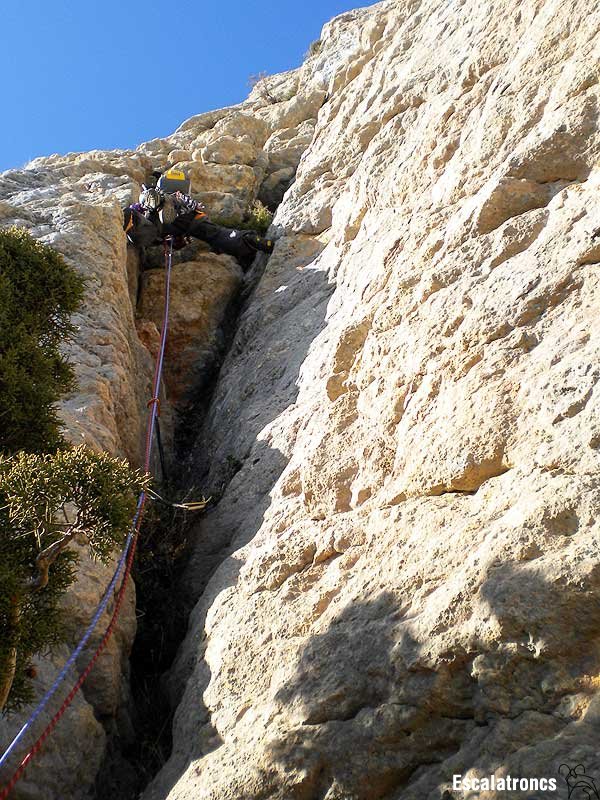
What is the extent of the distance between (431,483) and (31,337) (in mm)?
3246

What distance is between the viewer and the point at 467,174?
7.55 meters

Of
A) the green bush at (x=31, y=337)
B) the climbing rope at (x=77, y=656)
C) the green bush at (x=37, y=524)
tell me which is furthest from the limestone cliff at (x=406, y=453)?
the green bush at (x=31, y=337)

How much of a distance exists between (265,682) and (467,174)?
4.92 meters

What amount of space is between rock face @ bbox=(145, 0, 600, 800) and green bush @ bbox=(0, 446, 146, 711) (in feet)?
4.28

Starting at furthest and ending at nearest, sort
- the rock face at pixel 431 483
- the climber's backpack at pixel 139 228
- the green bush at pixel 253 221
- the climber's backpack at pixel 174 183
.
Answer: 1. the green bush at pixel 253 221
2. the climber's backpack at pixel 174 183
3. the climber's backpack at pixel 139 228
4. the rock face at pixel 431 483

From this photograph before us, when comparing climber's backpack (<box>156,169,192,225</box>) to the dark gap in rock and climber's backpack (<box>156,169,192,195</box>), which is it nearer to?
climber's backpack (<box>156,169,192,195</box>)

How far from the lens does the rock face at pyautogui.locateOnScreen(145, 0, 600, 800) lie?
4.05 metres

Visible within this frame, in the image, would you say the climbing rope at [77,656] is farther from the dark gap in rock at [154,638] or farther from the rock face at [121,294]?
the dark gap in rock at [154,638]

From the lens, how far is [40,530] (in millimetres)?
4738

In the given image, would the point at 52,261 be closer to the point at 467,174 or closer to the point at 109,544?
the point at 109,544

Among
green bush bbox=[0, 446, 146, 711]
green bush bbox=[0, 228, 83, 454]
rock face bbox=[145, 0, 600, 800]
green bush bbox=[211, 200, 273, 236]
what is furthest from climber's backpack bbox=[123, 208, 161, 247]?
green bush bbox=[0, 446, 146, 711]

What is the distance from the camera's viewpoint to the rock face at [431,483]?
13.3 ft

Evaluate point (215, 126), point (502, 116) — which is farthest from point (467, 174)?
point (215, 126)

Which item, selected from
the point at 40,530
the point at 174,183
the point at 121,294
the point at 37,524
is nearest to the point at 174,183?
the point at 174,183
